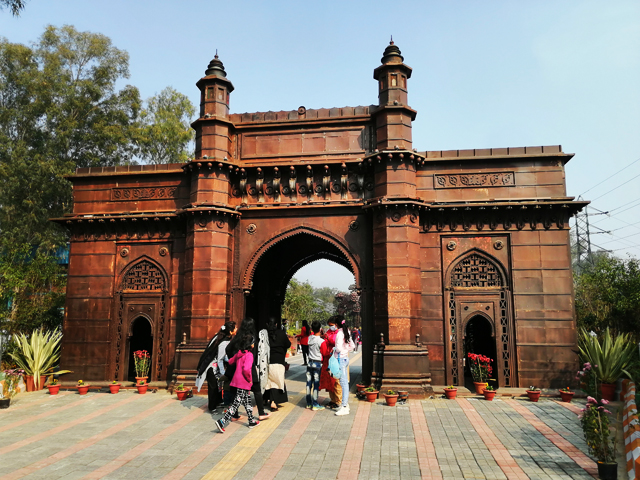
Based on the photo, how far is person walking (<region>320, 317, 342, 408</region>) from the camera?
8930mm

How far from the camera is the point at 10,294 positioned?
1434 cm

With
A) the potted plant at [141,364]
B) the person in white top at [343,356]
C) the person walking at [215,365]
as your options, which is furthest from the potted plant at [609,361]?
the potted plant at [141,364]

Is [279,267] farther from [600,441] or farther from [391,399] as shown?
[600,441]

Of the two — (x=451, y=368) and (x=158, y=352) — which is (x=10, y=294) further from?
(x=451, y=368)

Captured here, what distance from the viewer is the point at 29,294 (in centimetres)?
1569

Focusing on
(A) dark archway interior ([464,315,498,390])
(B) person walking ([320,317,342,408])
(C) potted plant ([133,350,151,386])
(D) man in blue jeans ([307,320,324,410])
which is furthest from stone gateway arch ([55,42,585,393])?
(A) dark archway interior ([464,315,498,390])

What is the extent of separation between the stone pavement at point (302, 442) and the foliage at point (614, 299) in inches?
206

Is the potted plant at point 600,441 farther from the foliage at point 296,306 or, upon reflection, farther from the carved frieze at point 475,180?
the foliage at point 296,306

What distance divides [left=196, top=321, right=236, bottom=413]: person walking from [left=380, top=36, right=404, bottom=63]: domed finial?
7.46m

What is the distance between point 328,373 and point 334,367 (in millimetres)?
327

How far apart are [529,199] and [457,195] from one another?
65.0 inches

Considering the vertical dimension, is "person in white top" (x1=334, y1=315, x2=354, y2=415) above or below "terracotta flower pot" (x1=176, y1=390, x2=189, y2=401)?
above

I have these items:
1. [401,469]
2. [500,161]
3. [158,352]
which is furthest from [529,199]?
[158,352]

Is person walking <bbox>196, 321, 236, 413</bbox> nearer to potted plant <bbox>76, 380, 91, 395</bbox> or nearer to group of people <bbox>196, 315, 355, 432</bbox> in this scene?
group of people <bbox>196, 315, 355, 432</bbox>
